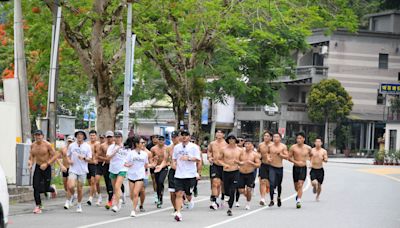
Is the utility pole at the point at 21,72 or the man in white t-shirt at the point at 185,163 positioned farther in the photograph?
the utility pole at the point at 21,72

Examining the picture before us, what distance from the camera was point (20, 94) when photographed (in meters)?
24.7

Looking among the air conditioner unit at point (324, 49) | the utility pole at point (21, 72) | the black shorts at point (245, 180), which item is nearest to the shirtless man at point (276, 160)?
the black shorts at point (245, 180)

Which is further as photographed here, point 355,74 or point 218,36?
point 355,74

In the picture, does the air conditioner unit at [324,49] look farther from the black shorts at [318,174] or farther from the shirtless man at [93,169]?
the shirtless man at [93,169]

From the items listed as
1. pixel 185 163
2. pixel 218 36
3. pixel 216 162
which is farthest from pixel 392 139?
pixel 185 163

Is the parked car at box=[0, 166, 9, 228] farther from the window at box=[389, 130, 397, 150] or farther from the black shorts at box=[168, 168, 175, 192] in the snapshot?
the window at box=[389, 130, 397, 150]

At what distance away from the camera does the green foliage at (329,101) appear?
70625 mm

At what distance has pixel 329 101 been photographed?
231 ft

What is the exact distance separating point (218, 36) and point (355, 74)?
38988 mm

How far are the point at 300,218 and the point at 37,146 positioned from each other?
247 inches

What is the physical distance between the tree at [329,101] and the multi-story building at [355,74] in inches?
74.5

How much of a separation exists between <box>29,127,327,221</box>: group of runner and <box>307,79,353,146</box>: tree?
47241mm

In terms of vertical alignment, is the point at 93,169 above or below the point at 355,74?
below

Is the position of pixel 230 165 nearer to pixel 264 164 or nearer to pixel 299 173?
pixel 264 164
